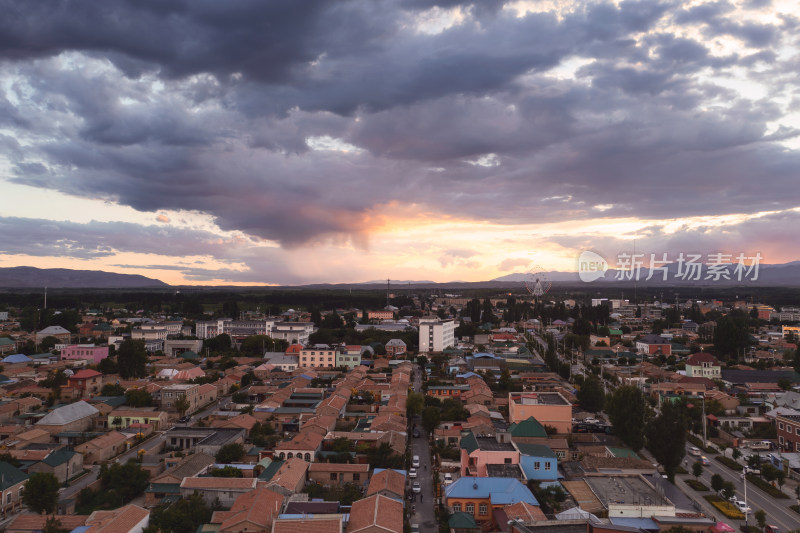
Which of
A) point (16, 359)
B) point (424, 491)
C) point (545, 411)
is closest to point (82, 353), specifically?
point (16, 359)

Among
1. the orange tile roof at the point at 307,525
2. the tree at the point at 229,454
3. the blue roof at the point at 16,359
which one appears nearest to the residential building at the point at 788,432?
the orange tile roof at the point at 307,525

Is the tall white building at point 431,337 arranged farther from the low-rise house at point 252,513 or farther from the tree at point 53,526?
the tree at point 53,526

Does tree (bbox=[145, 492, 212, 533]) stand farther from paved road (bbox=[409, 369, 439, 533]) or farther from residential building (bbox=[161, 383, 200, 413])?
residential building (bbox=[161, 383, 200, 413])

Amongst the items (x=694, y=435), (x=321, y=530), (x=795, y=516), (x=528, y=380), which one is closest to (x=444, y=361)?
(x=528, y=380)

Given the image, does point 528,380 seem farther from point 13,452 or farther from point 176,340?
point 176,340

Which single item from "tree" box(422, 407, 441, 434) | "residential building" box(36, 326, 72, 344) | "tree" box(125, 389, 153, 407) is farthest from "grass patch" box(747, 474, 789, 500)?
"residential building" box(36, 326, 72, 344)

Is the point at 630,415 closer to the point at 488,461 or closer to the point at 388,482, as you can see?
the point at 488,461
